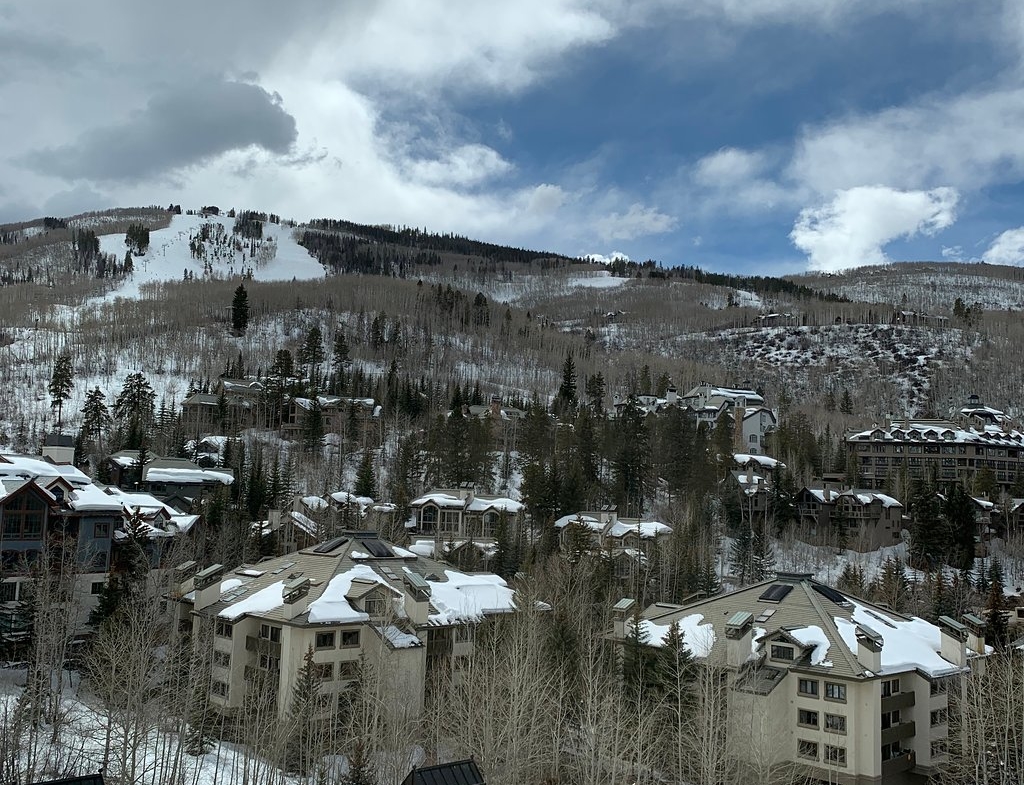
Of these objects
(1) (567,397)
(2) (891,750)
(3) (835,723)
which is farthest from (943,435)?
(3) (835,723)

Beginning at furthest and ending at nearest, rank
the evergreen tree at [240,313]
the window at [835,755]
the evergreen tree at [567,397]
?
the evergreen tree at [240,313], the evergreen tree at [567,397], the window at [835,755]

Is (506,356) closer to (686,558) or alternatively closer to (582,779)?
(686,558)

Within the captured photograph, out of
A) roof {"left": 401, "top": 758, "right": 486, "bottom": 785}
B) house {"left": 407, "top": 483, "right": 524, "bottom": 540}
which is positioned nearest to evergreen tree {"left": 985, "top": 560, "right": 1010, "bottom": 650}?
house {"left": 407, "top": 483, "right": 524, "bottom": 540}

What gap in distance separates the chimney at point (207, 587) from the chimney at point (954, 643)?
109ft

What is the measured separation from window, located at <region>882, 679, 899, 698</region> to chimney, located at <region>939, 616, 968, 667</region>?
3495mm

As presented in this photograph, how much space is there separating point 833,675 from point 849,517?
44.3 m

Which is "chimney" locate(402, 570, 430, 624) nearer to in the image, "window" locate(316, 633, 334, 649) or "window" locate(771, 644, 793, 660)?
"window" locate(316, 633, 334, 649)

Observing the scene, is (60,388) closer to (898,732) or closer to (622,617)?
(622,617)

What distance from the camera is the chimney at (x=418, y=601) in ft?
112

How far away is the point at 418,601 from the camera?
34.3 m

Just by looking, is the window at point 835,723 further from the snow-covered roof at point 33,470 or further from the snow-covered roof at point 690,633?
the snow-covered roof at point 33,470

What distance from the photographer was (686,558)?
182 feet

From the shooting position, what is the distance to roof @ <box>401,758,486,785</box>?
50.7ft

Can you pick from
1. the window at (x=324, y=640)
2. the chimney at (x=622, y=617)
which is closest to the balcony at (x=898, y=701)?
the chimney at (x=622, y=617)
